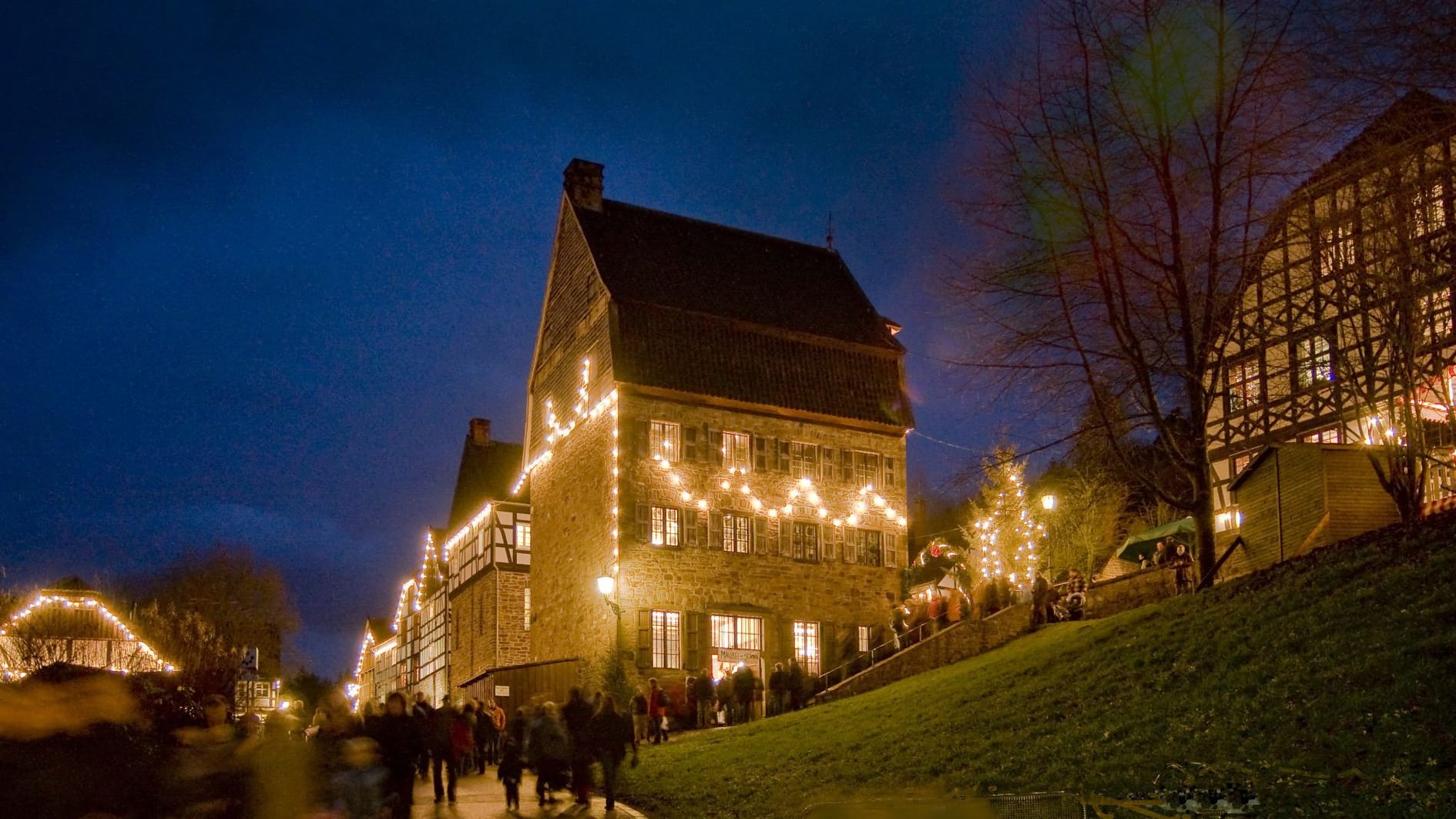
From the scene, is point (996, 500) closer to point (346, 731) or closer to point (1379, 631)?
point (1379, 631)

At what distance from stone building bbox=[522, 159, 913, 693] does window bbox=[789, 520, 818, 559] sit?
0.05m

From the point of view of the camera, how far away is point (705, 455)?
33.8m

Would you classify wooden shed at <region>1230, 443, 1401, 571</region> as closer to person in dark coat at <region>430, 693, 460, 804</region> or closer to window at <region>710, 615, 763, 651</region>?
person in dark coat at <region>430, 693, 460, 804</region>

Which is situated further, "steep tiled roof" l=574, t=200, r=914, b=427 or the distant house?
the distant house

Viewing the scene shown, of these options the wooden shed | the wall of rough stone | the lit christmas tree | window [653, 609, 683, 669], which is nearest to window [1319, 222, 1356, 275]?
the wooden shed

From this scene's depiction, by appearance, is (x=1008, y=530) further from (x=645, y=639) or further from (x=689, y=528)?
(x=645, y=639)

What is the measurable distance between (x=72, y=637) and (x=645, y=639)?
27.9 meters

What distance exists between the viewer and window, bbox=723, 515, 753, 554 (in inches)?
1332

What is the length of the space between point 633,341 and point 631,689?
8.59m

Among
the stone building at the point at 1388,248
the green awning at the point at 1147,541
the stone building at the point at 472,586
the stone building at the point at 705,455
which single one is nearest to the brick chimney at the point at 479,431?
the stone building at the point at 472,586

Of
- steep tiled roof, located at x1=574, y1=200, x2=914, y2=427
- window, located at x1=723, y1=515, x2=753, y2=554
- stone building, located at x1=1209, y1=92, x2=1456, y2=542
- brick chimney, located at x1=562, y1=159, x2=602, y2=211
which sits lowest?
window, located at x1=723, y1=515, x2=753, y2=554

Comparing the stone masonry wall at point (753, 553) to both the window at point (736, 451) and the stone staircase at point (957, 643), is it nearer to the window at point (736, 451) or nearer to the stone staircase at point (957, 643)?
the window at point (736, 451)

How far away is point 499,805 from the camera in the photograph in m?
18.3

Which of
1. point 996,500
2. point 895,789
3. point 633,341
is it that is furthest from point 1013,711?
point 996,500
